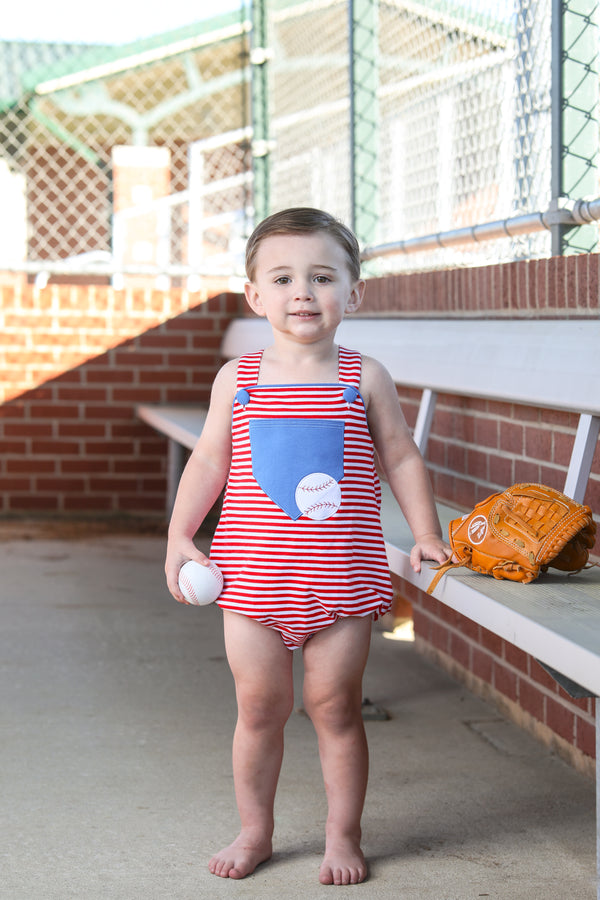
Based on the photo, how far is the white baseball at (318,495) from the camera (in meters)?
2.46

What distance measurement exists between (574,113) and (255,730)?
2.07m

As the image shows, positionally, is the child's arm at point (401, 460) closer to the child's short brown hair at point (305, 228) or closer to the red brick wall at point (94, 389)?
the child's short brown hair at point (305, 228)

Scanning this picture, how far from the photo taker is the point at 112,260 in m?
7.96

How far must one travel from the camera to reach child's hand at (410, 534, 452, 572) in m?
2.60

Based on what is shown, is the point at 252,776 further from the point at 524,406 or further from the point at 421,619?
the point at 421,619

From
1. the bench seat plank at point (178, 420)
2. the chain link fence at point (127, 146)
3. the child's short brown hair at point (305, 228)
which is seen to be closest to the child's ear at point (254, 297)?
the child's short brown hair at point (305, 228)

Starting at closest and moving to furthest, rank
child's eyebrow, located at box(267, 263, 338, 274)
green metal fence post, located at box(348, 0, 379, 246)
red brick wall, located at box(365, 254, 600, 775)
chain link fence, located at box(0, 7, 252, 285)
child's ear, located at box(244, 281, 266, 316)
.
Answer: child's eyebrow, located at box(267, 263, 338, 274)
child's ear, located at box(244, 281, 266, 316)
red brick wall, located at box(365, 254, 600, 775)
green metal fence post, located at box(348, 0, 379, 246)
chain link fence, located at box(0, 7, 252, 285)

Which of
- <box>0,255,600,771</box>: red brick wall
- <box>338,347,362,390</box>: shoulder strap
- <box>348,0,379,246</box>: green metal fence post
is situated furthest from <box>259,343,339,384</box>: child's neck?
<box>0,255,600,771</box>: red brick wall

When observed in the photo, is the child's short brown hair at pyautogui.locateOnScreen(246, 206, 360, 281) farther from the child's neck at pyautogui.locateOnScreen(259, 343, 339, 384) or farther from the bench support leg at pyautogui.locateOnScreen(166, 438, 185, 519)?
the bench support leg at pyautogui.locateOnScreen(166, 438, 185, 519)

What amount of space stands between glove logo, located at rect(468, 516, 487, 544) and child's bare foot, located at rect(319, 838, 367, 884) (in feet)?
2.31

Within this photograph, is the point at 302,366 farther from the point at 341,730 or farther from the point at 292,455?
the point at 341,730

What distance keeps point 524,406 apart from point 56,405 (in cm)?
448

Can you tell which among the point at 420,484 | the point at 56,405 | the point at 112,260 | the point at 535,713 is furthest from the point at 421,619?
the point at 112,260

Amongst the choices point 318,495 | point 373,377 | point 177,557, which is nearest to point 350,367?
point 373,377
